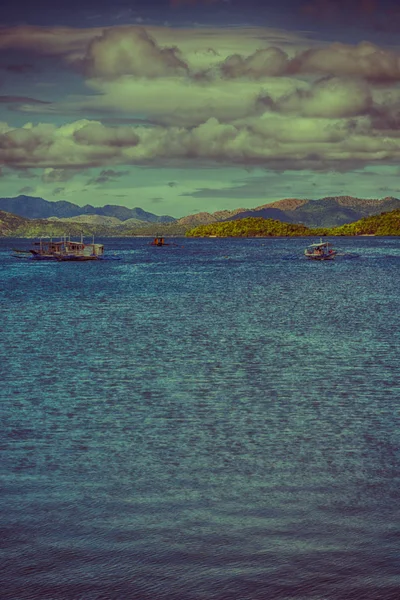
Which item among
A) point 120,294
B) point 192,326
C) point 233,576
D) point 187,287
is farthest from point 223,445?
point 187,287

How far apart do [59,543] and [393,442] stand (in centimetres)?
1185

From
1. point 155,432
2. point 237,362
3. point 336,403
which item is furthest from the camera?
point 237,362

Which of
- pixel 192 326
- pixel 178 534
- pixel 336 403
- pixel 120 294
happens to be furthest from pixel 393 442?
pixel 120 294

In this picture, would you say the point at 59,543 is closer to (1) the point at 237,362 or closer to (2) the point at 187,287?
(1) the point at 237,362

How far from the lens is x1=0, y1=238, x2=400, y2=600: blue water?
47.7ft

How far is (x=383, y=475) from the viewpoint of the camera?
68.1 feet

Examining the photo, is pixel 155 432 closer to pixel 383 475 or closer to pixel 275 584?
pixel 383 475

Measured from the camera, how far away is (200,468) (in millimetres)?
21391

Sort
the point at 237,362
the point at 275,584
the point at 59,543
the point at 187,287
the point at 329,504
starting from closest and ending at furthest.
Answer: the point at 275,584
the point at 59,543
the point at 329,504
the point at 237,362
the point at 187,287

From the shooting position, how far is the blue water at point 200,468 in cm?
1455

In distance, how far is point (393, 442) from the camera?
24234mm

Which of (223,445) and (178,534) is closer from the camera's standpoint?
(178,534)

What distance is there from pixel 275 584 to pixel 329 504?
4677 millimetres

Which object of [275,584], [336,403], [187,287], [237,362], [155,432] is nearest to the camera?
[275,584]
